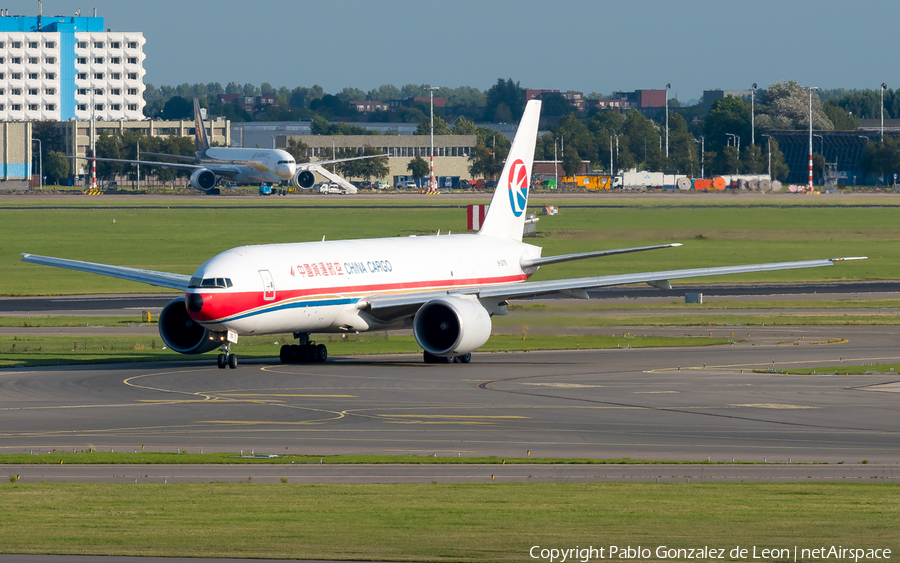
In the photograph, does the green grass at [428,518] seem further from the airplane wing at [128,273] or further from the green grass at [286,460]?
the airplane wing at [128,273]

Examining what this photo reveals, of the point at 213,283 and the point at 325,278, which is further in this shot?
the point at 325,278

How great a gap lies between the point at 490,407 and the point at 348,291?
12.3 m

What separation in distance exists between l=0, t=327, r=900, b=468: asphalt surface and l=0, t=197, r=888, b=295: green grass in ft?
50.3

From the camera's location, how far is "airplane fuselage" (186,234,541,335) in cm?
4456

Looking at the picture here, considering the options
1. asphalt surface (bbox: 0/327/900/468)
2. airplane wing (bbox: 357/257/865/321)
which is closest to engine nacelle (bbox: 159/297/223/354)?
asphalt surface (bbox: 0/327/900/468)

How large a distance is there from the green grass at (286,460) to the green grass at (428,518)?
302 cm

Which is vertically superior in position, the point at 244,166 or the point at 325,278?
the point at 244,166

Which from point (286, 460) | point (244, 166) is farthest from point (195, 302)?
point (244, 166)

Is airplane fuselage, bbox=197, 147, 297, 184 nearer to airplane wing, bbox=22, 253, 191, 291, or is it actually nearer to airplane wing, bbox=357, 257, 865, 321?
airplane wing, bbox=22, 253, 191, 291

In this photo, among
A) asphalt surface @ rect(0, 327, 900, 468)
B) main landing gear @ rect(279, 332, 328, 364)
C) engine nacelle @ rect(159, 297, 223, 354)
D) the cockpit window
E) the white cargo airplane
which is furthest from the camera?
main landing gear @ rect(279, 332, 328, 364)

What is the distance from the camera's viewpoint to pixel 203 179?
187 meters

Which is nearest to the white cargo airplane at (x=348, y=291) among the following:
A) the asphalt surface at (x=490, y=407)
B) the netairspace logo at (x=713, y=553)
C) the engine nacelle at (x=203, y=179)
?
the asphalt surface at (x=490, y=407)

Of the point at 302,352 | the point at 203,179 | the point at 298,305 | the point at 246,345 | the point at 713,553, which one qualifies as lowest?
the point at 246,345

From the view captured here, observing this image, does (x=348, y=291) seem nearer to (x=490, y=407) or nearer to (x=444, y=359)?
(x=444, y=359)
